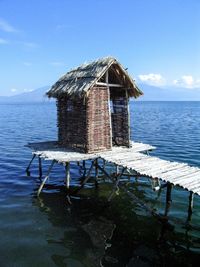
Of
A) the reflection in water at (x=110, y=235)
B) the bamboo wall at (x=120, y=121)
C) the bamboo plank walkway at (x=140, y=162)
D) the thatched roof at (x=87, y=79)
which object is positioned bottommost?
the reflection in water at (x=110, y=235)

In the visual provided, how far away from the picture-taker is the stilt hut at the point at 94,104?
19.8m

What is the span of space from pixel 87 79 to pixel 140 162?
6100 millimetres

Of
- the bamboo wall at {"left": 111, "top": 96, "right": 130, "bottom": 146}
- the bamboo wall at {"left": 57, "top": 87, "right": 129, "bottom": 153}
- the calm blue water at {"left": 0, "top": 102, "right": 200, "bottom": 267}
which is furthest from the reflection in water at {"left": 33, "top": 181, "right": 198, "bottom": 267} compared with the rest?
the bamboo wall at {"left": 111, "top": 96, "right": 130, "bottom": 146}

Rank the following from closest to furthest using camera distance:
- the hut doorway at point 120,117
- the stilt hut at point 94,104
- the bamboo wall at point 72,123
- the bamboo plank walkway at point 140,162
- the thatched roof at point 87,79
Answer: the bamboo plank walkway at point 140,162 → the thatched roof at point 87,79 → the stilt hut at point 94,104 → the bamboo wall at point 72,123 → the hut doorway at point 120,117

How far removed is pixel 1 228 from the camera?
15.5 meters

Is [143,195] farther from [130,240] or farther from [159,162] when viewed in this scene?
[130,240]

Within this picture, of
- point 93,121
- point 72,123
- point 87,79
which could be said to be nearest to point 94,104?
point 93,121

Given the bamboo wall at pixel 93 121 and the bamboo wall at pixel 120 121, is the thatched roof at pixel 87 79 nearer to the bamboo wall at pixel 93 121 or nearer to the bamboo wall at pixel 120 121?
the bamboo wall at pixel 93 121

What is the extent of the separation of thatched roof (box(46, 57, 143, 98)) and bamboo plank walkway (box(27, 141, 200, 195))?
11.5ft

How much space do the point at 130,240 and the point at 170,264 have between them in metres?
2.22

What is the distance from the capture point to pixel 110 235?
15039mm

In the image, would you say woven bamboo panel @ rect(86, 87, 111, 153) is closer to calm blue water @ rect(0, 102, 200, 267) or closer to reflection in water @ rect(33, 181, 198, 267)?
Answer: calm blue water @ rect(0, 102, 200, 267)

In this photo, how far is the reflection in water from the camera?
13.2 metres

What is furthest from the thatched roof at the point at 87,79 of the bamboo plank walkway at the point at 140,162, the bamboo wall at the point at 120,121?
the bamboo plank walkway at the point at 140,162
